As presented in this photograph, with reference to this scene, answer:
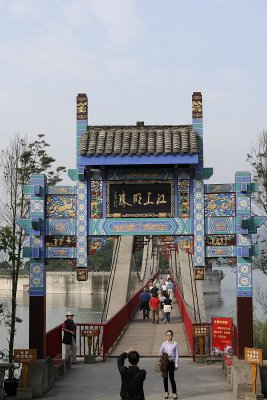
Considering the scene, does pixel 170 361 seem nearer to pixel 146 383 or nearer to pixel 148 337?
pixel 146 383

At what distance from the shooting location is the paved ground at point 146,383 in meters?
14.0

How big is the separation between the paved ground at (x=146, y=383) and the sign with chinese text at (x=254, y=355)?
0.87m

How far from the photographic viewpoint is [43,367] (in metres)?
14.6

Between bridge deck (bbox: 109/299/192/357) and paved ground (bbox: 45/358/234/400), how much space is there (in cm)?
150

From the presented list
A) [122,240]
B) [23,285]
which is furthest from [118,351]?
[23,285]

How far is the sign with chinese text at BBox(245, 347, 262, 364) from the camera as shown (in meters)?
13.9

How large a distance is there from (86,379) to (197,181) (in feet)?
17.7

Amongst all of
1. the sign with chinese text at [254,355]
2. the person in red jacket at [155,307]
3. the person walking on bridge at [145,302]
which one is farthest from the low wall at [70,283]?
the sign with chinese text at [254,355]

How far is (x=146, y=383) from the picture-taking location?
1531 centimetres

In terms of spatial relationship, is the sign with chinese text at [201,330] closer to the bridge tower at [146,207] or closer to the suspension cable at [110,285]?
the bridge tower at [146,207]

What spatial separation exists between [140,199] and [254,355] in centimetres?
470

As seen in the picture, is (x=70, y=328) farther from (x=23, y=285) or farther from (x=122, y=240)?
(x=23, y=285)

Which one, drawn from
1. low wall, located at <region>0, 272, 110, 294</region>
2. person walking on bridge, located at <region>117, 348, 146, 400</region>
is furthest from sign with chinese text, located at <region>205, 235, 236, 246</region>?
low wall, located at <region>0, 272, 110, 294</region>

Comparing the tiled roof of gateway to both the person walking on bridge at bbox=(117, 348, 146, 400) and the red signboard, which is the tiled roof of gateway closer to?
the red signboard
